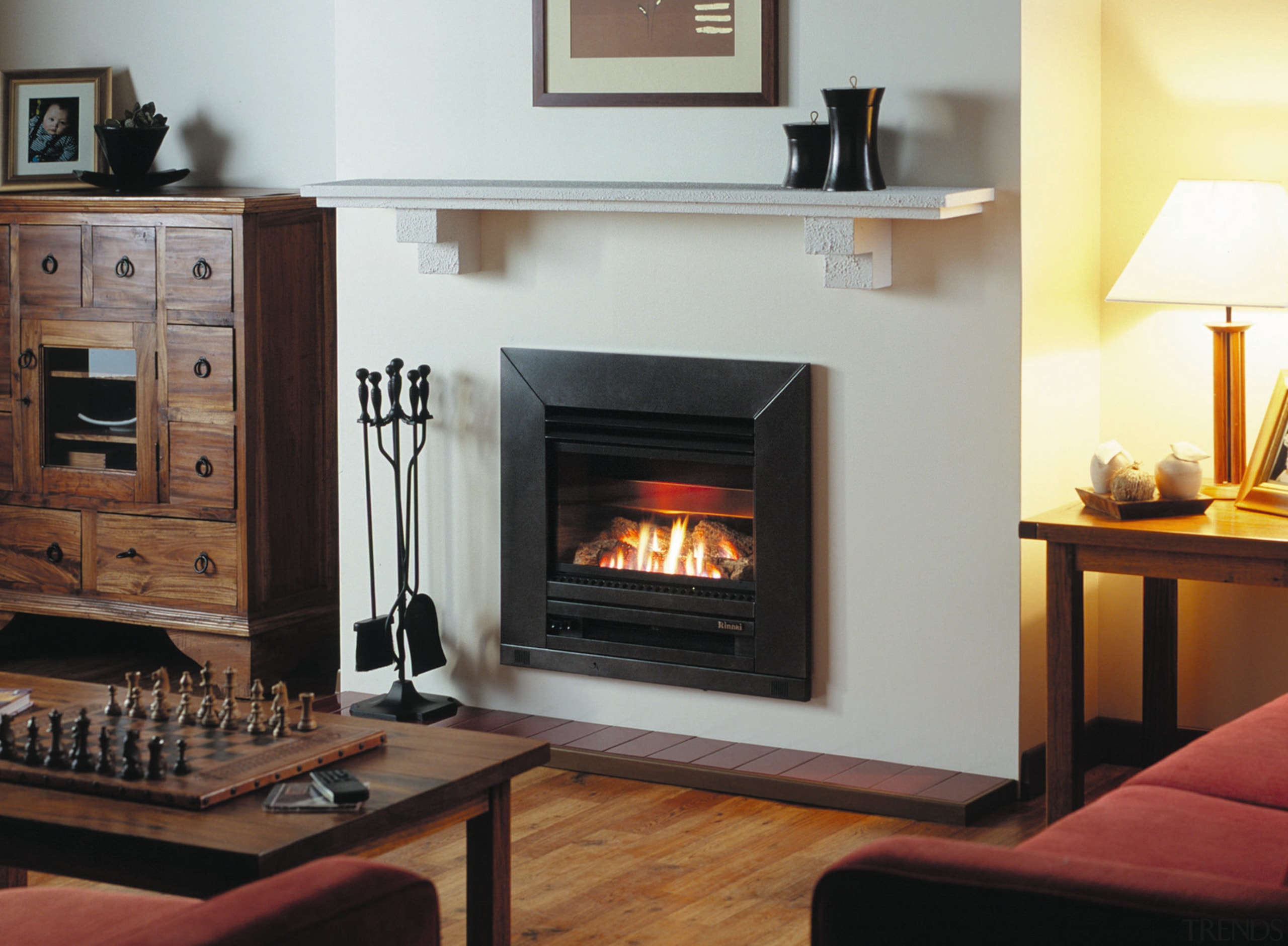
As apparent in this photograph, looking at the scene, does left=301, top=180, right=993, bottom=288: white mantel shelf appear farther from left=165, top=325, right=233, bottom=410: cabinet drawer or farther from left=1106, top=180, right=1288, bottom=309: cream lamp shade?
left=165, top=325, right=233, bottom=410: cabinet drawer

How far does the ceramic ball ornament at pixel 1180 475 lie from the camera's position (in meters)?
3.29

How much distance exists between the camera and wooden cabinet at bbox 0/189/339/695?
4.50 metres

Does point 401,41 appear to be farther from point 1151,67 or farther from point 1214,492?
point 1214,492

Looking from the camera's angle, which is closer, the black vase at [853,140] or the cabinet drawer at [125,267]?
the black vase at [853,140]

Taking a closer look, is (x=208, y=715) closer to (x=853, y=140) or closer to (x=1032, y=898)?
(x=1032, y=898)

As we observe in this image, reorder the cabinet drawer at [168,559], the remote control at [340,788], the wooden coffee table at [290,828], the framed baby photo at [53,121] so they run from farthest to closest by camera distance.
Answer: the framed baby photo at [53,121], the cabinet drawer at [168,559], the remote control at [340,788], the wooden coffee table at [290,828]

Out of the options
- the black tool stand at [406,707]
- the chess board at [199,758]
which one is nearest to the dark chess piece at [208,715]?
the chess board at [199,758]

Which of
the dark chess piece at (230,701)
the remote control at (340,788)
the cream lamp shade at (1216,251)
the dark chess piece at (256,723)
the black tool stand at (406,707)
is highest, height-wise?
the cream lamp shade at (1216,251)

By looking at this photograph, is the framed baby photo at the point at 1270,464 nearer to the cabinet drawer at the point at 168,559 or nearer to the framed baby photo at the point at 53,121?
the cabinet drawer at the point at 168,559

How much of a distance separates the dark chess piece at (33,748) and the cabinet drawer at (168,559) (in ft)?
6.97

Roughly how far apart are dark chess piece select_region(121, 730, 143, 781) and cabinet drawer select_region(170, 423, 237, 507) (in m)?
2.19

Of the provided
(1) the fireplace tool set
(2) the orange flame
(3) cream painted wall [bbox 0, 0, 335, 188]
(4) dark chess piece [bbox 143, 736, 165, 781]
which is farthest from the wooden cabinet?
(4) dark chess piece [bbox 143, 736, 165, 781]

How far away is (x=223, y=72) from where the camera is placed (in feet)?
16.5

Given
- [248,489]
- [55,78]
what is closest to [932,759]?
[248,489]
